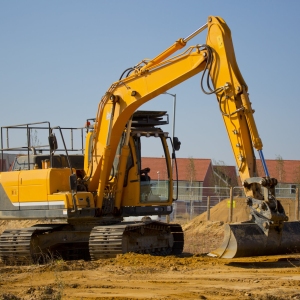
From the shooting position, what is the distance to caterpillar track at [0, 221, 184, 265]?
14.7 metres

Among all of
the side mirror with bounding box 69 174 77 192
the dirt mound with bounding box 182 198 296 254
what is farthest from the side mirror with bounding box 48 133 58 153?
the dirt mound with bounding box 182 198 296 254

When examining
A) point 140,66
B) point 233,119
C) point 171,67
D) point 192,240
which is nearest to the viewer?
point 233,119

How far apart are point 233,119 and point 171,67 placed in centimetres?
211

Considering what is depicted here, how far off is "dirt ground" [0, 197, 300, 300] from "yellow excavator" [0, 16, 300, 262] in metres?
0.64

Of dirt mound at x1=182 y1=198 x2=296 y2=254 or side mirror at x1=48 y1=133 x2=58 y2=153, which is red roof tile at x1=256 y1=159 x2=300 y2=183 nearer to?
dirt mound at x1=182 y1=198 x2=296 y2=254

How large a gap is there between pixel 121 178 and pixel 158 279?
484 centimetres

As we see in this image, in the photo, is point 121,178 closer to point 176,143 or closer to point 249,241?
point 176,143

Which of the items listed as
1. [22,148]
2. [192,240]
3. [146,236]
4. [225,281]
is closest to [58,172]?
[22,148]

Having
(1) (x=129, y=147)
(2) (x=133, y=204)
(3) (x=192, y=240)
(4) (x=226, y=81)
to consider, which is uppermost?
(4) (x=226, y=81)

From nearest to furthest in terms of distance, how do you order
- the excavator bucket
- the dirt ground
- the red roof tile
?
1. the dirt ground
2. the excavator bucket
3. the red roof tile

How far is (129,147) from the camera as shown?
16000mm

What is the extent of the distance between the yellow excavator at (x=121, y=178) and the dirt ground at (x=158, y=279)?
64 centimetres

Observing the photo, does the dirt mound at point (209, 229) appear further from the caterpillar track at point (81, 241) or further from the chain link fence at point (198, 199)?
the caterpillar track at point (81, 241)

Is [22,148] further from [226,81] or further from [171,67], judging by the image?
[226,81]
